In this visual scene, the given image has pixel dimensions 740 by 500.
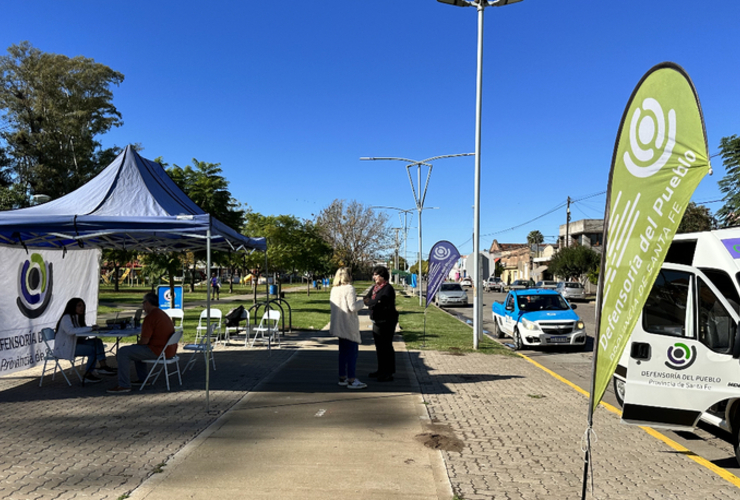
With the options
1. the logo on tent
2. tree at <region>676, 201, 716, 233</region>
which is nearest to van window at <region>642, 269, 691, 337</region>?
the logo on tent

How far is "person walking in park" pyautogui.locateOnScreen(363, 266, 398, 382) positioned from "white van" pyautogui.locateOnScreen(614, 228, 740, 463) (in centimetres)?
412

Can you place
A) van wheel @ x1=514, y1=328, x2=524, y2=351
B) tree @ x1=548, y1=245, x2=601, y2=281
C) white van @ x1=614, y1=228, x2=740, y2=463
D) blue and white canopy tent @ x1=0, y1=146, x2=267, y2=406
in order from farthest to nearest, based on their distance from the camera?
tree @ x1=548, y1=245, x2=601, y2=281, van wheel @ x1=514, y1=328, x2=524, y2=351, blue and white canopy tent @ x1=0, y1=146, x2=267, y2=406, white van @ x1=614, y1=228, x2=740, y2=463

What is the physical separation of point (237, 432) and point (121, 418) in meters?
1.60

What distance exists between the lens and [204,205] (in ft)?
73.4

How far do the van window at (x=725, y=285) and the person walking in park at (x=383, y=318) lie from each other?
460 cm

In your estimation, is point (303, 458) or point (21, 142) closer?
point (303, 458)

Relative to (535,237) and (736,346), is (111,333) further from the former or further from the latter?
(535,237)

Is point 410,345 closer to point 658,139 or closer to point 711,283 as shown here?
point 711,283

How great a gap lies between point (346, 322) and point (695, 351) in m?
4.53

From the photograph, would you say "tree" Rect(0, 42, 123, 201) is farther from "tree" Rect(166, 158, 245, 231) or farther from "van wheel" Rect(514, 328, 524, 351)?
"van wheel" Rect(514, 328, 524, 351)

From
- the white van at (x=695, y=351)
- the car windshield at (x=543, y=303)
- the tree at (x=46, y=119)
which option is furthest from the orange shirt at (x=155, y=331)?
the tree at (x=46, y=119)

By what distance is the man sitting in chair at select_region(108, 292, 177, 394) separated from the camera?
26.8 ft

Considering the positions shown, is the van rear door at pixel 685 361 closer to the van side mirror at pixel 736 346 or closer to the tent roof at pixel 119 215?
the van side mirror at pixel 736 346

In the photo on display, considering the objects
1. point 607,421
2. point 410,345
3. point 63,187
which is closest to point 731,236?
point 607,421
